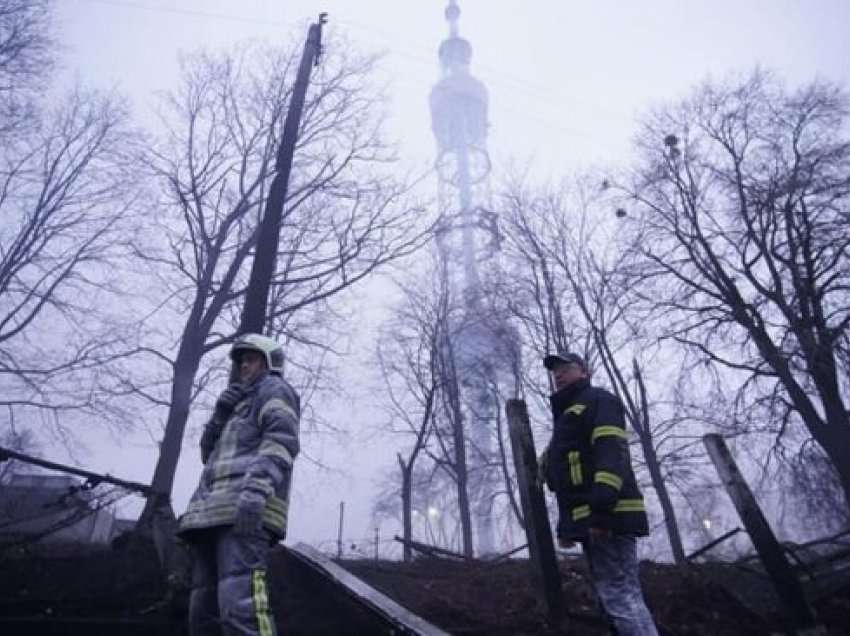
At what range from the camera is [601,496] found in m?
3.82

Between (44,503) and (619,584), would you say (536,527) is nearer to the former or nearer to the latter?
(619,584)

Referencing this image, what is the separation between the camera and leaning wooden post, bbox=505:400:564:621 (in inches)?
197

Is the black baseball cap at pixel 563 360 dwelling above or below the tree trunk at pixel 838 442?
below

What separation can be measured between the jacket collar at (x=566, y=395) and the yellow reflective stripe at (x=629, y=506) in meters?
0.91

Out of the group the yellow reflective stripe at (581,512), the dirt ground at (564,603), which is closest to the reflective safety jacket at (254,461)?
the yellow reflective stripe at (581,512)

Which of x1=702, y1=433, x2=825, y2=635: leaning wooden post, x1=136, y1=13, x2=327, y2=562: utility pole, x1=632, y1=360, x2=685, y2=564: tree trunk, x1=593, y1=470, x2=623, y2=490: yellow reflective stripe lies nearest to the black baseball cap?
x1=593, y1=470, x2=623, y2=490: yellow reflective stripe

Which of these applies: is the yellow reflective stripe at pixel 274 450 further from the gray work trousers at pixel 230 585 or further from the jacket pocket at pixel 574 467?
the jacket pocket at pixel 574 467

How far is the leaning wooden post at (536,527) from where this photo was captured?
16.4 feet

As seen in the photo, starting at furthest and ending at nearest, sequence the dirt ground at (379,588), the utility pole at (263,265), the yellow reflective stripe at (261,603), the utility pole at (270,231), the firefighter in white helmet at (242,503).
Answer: the utility pole at (270,231), the utility pole at (263,265), the dirt ground at (379,588), the firefighter in white helmet at (242,503), the yellow reflective stripe at (261,603)

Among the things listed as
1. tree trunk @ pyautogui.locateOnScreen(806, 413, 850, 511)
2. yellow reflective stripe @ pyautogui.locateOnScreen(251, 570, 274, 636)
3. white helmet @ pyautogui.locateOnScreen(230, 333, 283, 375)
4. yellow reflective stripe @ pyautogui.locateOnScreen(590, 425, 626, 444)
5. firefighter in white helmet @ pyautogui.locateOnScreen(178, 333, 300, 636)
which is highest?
tree trunk @ pyautogui.locateOnScreen(806, 413, 850, 511)

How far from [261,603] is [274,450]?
852mm

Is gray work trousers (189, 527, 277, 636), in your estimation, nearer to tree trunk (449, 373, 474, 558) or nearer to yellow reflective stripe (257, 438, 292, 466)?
yellow reflective stripe (257, 438, 292, 466)

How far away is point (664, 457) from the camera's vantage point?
17.5 metres

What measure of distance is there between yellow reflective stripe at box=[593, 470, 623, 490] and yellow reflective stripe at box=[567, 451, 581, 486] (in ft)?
1.02
